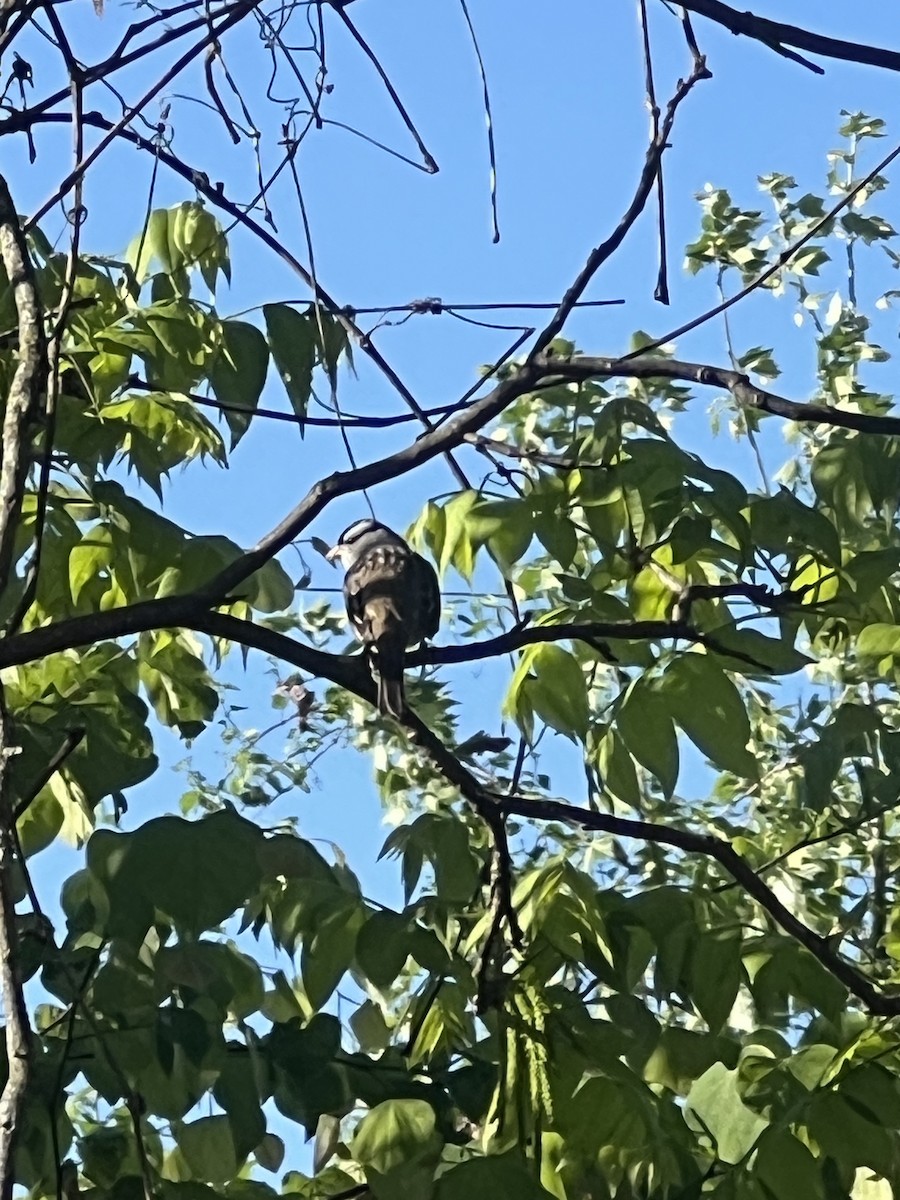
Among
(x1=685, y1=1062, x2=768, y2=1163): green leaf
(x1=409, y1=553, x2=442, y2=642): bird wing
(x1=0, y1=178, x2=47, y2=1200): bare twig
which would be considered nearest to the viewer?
(x1=0, y1=178, x2=47, y2=1200): bare twig

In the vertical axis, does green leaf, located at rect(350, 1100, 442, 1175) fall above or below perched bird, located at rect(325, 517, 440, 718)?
below

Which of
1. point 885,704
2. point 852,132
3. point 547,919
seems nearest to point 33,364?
point 547,919

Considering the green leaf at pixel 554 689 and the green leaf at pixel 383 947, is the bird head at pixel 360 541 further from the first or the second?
the green leaf at pixel 383 947

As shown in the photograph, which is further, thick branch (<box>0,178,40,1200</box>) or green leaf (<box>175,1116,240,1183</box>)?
green leaf (<box>175,1116,240,1183</box>)

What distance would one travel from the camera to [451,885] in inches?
72.9

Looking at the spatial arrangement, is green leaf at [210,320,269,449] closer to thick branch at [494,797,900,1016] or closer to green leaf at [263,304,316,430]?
green leaf at [263,304,316,430]

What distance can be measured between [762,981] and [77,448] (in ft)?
3.40

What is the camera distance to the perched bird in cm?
229

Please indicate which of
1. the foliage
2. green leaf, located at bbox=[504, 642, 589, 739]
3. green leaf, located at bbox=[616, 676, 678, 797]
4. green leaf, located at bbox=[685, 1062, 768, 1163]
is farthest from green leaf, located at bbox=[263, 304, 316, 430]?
green leaf, located at bbox=[685, 1062, 768, 1163]

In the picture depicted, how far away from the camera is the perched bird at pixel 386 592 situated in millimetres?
2285

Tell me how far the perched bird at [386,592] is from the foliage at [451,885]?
216mm

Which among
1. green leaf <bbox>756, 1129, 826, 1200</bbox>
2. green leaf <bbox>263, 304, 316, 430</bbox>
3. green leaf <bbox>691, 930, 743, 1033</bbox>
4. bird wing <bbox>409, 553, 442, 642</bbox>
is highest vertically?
bird wing <bbox>409, 553, 442, 642</bbox>

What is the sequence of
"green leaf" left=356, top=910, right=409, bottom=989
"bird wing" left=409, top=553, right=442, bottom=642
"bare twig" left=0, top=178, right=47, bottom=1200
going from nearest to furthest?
"bare twig" left=0, top=178, right=47, bottom=1200 → "green leaf" left=356, top=910, right=409, bottom=989 → "bird wing" left=409, top=553, right=442, bottom=642

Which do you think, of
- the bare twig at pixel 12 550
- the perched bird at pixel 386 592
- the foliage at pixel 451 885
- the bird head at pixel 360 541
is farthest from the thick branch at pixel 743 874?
the bird head at pixel 360 541
